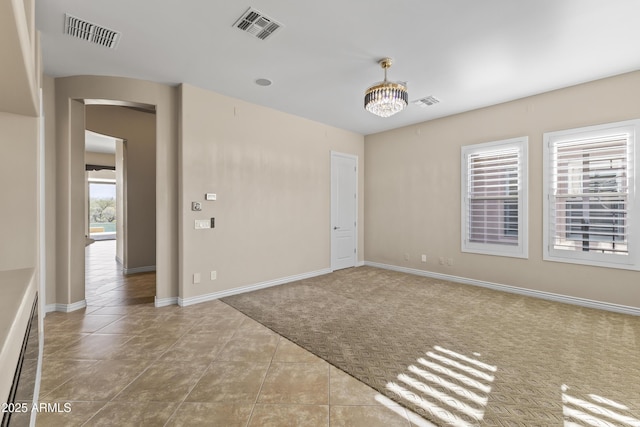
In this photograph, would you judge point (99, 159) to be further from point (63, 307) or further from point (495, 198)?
point (495, 198)

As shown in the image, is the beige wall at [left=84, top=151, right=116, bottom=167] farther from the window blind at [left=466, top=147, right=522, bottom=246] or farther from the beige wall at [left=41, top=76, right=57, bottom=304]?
the window blind at [left=466, top=147, right=522, bottom=246]

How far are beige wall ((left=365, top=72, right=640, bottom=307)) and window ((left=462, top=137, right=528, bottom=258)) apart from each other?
4.4 inches

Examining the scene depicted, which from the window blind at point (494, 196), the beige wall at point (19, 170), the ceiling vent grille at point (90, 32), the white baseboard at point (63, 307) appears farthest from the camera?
the window blind at point (494, 196)

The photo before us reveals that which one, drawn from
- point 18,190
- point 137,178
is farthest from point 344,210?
point 18,190

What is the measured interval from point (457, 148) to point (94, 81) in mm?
5461

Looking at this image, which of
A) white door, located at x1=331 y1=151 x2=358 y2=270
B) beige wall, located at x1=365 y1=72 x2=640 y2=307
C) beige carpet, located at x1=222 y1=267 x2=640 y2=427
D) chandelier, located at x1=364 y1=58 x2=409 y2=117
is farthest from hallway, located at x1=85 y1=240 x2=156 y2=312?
beige wall, located at x1=365 y1=72 x2=640 y2=307

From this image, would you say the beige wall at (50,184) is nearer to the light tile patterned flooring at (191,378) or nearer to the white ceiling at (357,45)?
the white ceiling at (357,45)

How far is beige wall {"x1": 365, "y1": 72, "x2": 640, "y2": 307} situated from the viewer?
12.2 feet

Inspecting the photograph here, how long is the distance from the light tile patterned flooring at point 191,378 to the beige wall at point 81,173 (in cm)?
50

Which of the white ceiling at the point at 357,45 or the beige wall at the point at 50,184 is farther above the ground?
the white ceiling at the point at 357,45

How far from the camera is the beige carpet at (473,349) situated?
75.7 inches

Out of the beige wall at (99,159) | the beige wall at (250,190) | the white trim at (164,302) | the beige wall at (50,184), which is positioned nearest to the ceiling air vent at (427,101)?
the beige wall at (250,190)

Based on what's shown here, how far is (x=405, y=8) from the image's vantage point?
7.95ft

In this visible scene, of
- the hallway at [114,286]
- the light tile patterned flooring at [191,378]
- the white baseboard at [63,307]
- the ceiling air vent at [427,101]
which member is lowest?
the light tile patterned flooring at [191,378]
